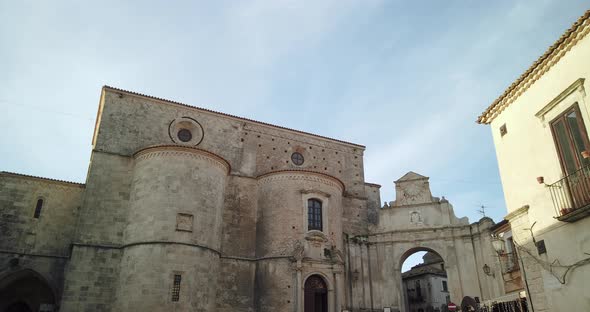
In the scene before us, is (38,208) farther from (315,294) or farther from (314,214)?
(315,294)

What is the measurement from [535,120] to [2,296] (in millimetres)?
22011

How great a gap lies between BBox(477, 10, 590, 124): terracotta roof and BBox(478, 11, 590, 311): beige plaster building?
0.02 meters

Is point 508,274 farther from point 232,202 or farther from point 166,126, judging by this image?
point 166,126

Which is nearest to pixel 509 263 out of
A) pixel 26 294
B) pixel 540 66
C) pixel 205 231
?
pixel 540 66

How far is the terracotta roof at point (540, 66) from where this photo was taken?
992 cm

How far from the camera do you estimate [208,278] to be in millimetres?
19203

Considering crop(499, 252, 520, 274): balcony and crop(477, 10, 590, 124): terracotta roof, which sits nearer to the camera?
crop(477, 10, 590, 124): terracotta roof

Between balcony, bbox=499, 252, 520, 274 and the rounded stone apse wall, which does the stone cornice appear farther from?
balcony, bbox=499, 252, 520, 274

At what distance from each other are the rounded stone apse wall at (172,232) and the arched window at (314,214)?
4.49 m

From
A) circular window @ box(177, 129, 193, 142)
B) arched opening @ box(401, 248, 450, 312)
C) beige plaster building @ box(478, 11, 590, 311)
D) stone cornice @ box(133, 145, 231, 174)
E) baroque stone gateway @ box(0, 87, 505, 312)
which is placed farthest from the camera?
arched opening @ box(401, 248, 450, 312)

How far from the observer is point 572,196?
9.98 meters

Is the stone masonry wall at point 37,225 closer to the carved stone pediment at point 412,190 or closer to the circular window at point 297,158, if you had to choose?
the circular window at point 297,158

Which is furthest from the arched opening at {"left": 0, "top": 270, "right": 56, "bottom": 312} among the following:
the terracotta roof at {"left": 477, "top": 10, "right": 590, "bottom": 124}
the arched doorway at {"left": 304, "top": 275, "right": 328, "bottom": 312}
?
the terracotta roof at {"left": 477, "top": 10, "right": 590, "bottom": 124}

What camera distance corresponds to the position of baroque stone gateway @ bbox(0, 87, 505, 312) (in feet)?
61.4
